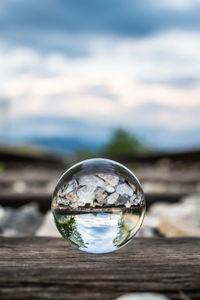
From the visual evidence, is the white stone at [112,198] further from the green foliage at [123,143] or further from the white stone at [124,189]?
the green foliage at [123,143]

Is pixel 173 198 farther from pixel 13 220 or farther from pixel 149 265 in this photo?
pixel 149 265

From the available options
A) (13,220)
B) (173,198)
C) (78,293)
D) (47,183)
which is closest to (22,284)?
(78,293)

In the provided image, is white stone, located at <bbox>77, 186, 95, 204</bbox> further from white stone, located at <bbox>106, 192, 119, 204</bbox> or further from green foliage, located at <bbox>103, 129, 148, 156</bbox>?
green foliage, located at <bbox>103, 129, 148, 156</bbox>

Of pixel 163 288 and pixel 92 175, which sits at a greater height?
pixel 92 175

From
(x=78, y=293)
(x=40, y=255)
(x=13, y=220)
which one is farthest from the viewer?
(x=13, y=220)

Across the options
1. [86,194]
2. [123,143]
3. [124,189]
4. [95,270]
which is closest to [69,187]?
[86,194]

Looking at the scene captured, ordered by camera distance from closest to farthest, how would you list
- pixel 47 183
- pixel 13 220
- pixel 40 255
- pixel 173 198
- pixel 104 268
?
1. pixel 104 268
2. pixel 40 255
3. pixel 13 220
4. pixel 173 198
5. pixel 47 183

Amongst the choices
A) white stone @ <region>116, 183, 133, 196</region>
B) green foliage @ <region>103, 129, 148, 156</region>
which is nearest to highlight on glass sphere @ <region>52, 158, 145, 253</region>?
white stone @ <region>116, 183, 133, 196</region>
